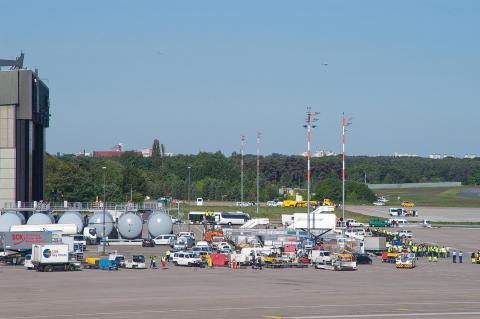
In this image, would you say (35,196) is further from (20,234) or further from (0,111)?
(20,234)

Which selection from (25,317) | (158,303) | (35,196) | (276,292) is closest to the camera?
(25,317)

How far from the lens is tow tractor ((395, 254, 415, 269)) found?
77000 mm

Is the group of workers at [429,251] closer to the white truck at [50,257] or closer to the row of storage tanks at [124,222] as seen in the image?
the row of storage tanks at [124,222]

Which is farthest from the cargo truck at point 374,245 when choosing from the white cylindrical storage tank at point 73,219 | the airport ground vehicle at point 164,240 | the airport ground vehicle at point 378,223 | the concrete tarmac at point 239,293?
the airport ground vehicle at point 378,223

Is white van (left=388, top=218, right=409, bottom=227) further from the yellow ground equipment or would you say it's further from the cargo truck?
the yellow ground equipment

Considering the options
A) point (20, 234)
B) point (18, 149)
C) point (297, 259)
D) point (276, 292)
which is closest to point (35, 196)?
point (18, 149)

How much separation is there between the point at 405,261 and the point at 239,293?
26.6 m

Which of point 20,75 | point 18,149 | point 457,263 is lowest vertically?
point 457,263

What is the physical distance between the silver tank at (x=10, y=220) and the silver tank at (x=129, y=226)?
1047 cm

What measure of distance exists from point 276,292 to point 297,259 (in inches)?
977

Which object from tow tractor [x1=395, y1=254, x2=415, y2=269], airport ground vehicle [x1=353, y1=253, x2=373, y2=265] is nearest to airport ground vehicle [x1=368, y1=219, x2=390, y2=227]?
airport ground vehicle [x1=353, y1=253, x2=373, y2=265]

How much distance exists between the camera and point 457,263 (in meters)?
83.6

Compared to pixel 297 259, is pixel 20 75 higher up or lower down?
higher up

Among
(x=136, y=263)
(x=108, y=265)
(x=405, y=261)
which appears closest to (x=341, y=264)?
(x=405, y=261)
